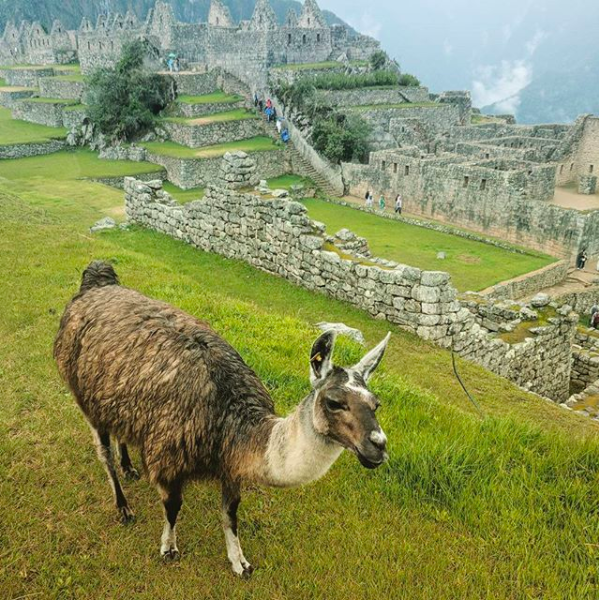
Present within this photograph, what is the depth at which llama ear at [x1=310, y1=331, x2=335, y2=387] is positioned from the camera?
3051 millimetres

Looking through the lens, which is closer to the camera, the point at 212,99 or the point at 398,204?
the point at 398,204

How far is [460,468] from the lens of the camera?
14.2ft

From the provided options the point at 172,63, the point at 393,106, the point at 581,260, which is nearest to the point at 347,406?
the point at 581,260

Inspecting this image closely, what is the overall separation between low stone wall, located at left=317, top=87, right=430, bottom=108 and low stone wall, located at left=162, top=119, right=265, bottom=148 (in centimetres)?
492

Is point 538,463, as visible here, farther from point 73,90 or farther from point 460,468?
point 73,90

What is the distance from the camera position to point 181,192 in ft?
94.9

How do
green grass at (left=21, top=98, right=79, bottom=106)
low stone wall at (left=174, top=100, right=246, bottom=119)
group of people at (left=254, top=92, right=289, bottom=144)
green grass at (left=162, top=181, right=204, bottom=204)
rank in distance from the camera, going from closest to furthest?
green grass at (left=162, top=181, right=204, bottom=204), group of people at (left=254, top=92, right=289, bottom=144), low stone wall at (left=174, top=100, right=246, bottom=119), green grass at (left=21, top=98, right=79, bottom=106)

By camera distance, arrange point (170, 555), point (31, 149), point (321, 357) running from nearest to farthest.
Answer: point (321, 357), point (170, 555), point (31, 149)

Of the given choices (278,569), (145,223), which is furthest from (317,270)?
(278,569)

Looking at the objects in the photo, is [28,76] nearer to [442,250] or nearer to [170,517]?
[442,250]

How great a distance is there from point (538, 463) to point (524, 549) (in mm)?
916

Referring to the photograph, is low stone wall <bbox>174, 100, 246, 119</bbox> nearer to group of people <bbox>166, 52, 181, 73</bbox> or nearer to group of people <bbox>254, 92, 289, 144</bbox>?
group of people <bbox>254, 92, 289, 144</bbox>

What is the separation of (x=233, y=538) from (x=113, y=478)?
114cm

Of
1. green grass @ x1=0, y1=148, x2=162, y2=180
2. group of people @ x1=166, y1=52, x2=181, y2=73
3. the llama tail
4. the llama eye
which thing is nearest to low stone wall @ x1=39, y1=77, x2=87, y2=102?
group of people @ x1=166, y1=52, x2=181, y2=73
